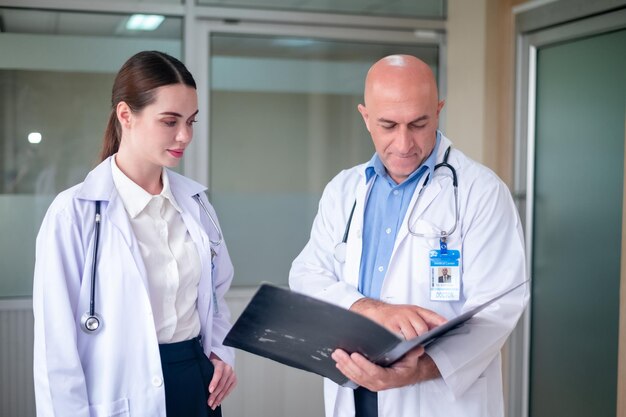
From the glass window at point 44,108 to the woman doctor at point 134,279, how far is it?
182 centimetres

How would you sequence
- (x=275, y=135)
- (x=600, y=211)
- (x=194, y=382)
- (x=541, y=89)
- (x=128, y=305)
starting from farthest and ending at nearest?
(x=275, y=135) → (x=541, y=89) → (x=600, y=211) → (x=194, y=382) → (x=128, y=305)

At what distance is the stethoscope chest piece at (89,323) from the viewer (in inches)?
74.7

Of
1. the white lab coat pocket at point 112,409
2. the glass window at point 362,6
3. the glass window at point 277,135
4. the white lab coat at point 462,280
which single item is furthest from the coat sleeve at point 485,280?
the glass window at point 362,6

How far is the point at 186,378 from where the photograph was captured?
2070mm

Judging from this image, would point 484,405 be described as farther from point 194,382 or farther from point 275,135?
point 275,135

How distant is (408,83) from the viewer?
1994 millimetres

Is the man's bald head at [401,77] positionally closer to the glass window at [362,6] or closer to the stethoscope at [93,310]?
the stethoscope at [93,310]

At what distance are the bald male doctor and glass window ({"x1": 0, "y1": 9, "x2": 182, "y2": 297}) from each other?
209cm

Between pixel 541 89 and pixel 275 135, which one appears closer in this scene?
pixel 541 89

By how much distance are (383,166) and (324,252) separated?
0.29m

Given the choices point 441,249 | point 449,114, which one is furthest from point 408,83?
point 449,114

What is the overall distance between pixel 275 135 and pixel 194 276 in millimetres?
2151

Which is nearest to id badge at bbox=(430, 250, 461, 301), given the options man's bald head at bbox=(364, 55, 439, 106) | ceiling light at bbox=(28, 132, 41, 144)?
man's bald head at bbox=(364, 55, 439, 106)

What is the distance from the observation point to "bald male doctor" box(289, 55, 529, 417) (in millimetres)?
1885
